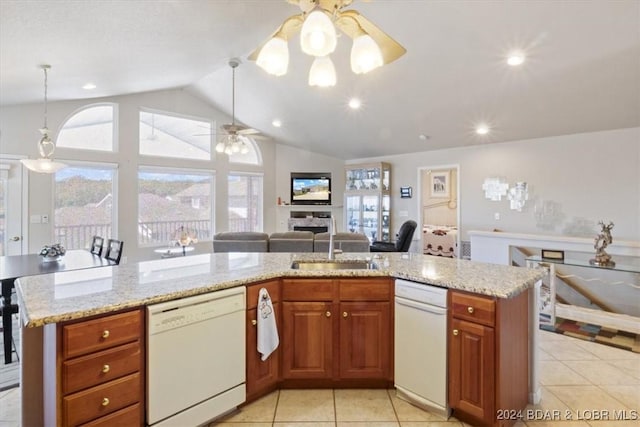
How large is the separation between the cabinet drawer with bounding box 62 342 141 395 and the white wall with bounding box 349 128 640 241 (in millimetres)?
5991

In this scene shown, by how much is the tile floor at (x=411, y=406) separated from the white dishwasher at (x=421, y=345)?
12cm

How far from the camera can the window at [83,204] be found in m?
5.38

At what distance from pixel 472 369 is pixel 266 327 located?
4.19 ft

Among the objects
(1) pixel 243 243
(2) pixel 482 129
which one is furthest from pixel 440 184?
(1) pixel 243 243

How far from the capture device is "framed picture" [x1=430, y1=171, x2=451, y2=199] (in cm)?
859

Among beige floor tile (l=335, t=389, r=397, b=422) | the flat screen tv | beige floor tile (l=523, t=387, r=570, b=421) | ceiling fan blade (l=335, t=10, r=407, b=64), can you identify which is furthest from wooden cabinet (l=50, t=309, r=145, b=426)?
the flat screen tv

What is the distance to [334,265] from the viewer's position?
2754 mm

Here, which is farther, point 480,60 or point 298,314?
point 480,60

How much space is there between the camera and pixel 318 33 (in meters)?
1.50

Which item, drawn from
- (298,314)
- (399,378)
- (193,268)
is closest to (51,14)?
Answer: (193,268)

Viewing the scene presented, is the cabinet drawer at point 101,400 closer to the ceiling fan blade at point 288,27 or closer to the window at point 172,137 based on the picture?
the ceiling fan blade at point 288,27

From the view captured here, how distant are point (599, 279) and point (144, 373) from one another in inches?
188

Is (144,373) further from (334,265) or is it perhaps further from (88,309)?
(334,265)

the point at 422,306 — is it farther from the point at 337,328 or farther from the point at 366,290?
the point at 337,328
